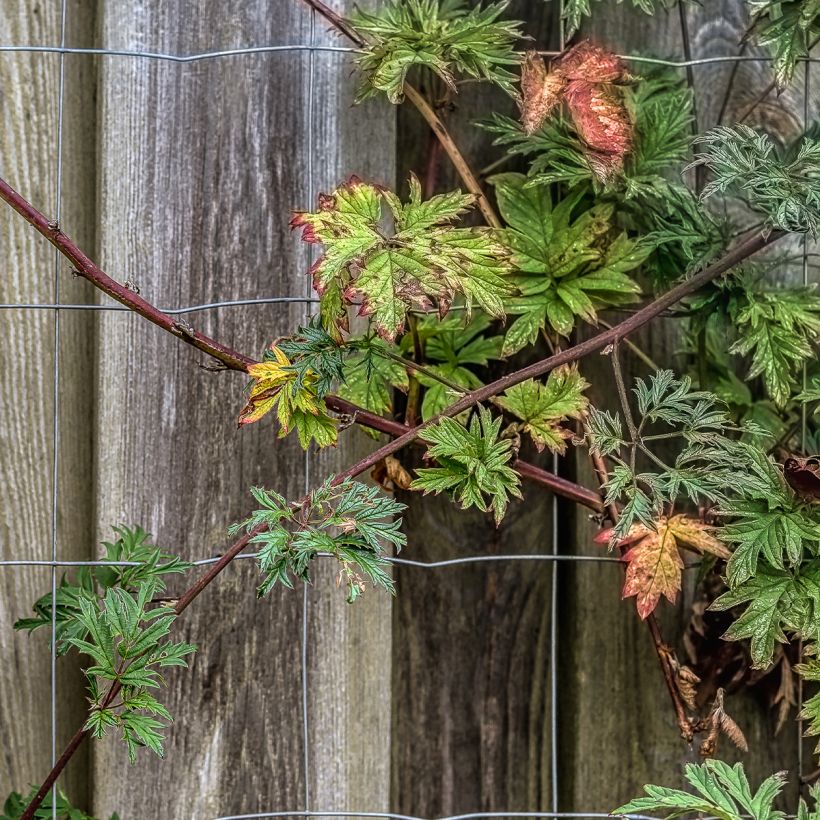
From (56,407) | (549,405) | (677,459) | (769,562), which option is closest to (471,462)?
(549,405)

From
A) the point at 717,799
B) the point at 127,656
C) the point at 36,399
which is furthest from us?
the point at 36,399

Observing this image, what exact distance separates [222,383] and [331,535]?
393 millimetres

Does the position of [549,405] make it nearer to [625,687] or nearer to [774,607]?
[774,607]

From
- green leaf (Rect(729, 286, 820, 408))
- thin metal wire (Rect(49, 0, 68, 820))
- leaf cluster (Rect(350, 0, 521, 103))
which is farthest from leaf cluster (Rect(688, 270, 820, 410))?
thin metal wire (Rect(49, 0, 68, 820))

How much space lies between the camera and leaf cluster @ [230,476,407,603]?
1319 mm

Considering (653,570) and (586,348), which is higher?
(586,348)

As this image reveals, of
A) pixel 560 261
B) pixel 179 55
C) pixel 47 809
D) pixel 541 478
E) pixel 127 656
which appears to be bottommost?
pixel 47 809

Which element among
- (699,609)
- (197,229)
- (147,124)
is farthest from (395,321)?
(699,609)

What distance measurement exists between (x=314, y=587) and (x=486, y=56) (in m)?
0.86

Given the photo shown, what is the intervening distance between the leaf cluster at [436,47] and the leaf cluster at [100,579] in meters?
0.76

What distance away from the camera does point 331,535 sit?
1399mm

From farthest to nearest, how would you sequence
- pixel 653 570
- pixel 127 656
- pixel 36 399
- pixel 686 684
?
pixel 36 399
pixel 686 684
pixel 653 570
pixel 127 656

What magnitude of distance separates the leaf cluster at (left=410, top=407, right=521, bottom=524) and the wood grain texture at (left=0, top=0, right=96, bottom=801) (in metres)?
0.64

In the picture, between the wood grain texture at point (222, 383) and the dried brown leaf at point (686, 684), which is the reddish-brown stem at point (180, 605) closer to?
the wood grain texture at point (222, 383)
